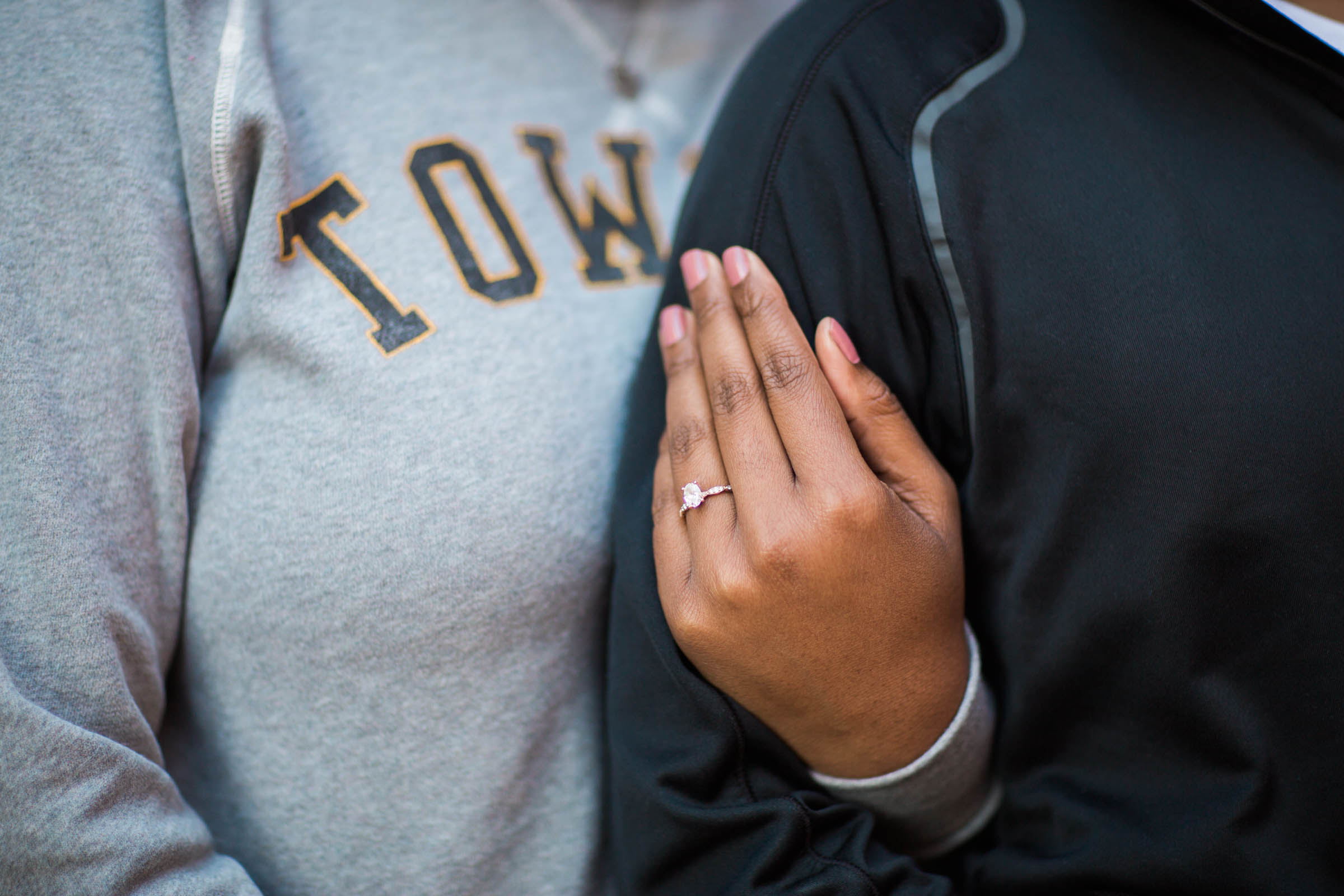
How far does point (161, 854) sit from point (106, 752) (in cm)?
9

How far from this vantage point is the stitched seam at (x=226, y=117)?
2.35 ft

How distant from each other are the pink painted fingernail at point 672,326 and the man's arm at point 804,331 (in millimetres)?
70

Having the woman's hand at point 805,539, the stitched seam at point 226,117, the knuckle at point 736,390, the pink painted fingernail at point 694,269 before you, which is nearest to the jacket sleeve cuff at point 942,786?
the woman's hand at point 805,539

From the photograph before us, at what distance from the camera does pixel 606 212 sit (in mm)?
948

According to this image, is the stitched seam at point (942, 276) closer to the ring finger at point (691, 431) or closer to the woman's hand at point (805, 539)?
the woman's hand at point (805, 539)

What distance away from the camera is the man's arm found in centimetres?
68

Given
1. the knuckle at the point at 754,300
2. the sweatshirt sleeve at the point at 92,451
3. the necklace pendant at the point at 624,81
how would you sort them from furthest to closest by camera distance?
the necklace pendant at the point at 624,81 < the knuckle at the point at 754,300 < the sweatshirt sleeve at the point at 92,451

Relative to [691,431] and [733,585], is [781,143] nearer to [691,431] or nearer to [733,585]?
[691,431]

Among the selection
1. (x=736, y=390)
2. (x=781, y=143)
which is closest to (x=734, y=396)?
(x=736, y=390)

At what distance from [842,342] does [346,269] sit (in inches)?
18.2

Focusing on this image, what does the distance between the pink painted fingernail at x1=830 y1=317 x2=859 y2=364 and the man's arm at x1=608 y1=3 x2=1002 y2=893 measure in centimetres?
2

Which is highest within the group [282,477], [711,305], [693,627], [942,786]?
[711,305]

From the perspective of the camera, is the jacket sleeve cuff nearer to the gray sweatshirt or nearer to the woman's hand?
the woman's hand

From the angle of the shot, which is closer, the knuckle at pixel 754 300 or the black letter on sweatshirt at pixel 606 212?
the knuckle at pixel 754 300
